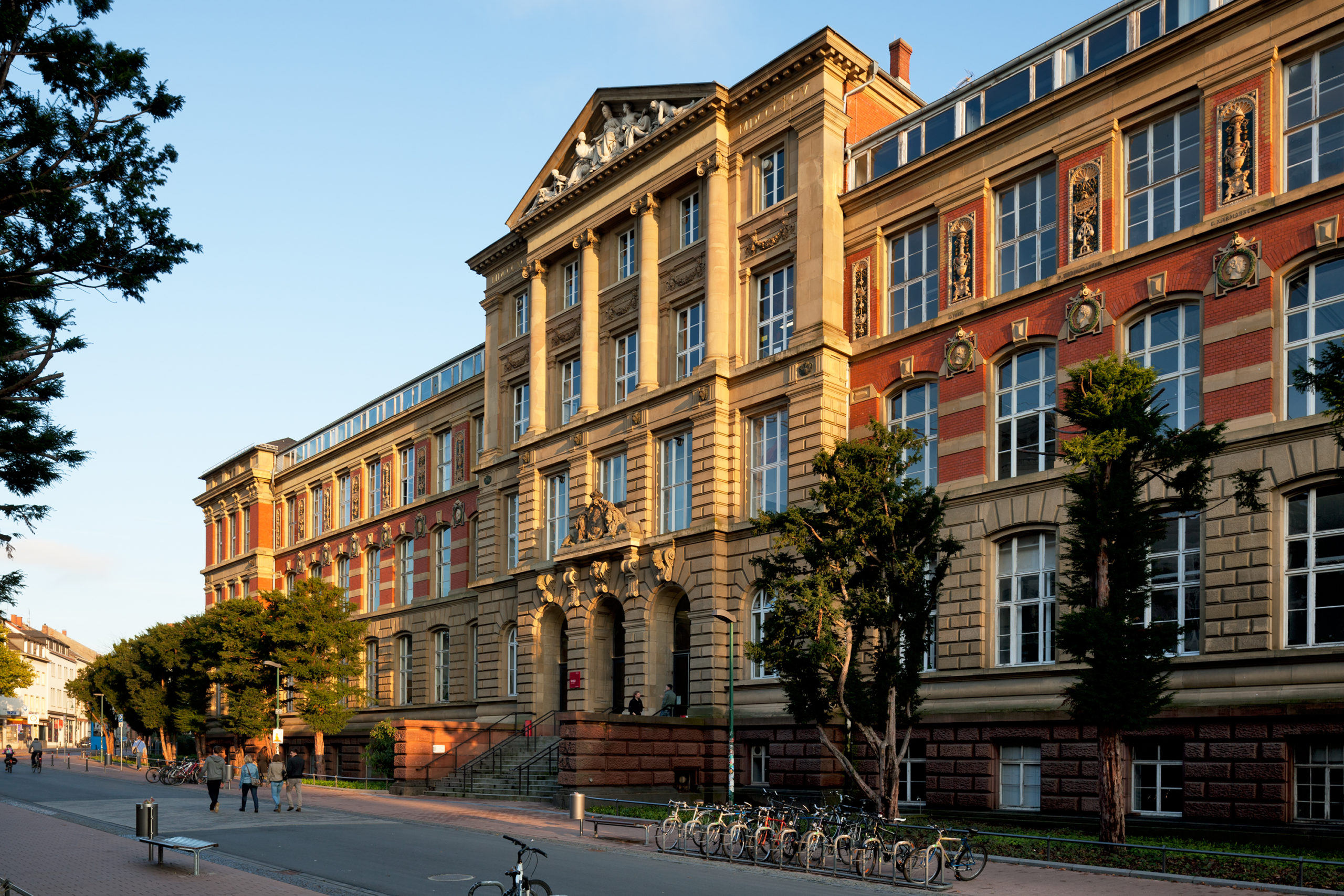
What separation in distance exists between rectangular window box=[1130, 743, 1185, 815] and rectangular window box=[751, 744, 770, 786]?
10.9 meters

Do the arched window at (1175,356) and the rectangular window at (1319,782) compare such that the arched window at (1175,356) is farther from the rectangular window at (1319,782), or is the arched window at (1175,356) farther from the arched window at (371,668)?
the arched window at (371,668)

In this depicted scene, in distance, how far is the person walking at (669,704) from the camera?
35188mm

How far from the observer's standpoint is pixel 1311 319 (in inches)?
912

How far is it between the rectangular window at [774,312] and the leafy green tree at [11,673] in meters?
103

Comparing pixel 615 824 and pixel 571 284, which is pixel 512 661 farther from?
pixel 615 824

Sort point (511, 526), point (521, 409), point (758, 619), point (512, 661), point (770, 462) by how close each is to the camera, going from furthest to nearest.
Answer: point (511, 526) → point (521, 409) → point (512, 661) → point (770, 462) → point (758, 619)

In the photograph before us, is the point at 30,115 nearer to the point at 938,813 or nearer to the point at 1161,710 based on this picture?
the point at 1161,710

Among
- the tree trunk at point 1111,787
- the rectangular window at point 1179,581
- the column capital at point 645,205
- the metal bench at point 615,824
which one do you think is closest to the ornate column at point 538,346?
the column capital at point 645,205

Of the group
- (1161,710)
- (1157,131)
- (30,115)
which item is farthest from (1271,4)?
(30,115)

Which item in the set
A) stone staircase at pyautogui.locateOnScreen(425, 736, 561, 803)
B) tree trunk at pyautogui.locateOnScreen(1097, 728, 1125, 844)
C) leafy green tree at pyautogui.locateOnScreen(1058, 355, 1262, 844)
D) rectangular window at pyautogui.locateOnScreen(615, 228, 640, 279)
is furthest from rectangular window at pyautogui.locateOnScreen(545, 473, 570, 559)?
tree trunk at pyautogui.locateOnScreen(1097, 728, 1125, 844)

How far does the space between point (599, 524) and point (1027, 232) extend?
53.2ft

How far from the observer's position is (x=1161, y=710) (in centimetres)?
2369

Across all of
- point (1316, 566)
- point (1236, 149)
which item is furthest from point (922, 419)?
point (1316, 566)

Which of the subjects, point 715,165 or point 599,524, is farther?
point 599,524
